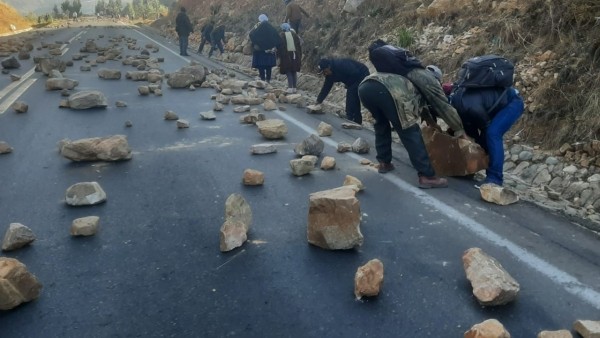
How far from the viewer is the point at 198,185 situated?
4836 millimetres

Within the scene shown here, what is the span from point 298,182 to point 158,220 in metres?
1.44

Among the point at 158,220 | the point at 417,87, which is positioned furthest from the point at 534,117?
the point at 158,220

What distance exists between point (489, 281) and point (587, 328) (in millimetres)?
513

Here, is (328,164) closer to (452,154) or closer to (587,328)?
(452,154)

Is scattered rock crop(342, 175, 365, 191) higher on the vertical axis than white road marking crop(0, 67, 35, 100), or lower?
higher

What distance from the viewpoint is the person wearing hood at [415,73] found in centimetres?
459

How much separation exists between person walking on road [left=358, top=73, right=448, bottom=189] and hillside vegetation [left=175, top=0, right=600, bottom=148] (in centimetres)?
199

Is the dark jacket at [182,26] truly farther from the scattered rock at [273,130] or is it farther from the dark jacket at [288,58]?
the scattered rock at [273,130]

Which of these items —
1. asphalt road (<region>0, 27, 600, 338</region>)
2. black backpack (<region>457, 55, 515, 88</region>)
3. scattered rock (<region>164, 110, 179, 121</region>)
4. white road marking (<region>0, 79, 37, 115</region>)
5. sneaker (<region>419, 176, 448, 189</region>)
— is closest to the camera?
asphalt road (<region>0, 27, 600, 338</region>)

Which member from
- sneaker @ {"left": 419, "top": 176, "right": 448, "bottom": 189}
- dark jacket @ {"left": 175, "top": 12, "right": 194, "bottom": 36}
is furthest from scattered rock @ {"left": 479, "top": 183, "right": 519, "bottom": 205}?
dark jacket @ {"left": 175, "top": 12, "right": 194, "bottom": 36}

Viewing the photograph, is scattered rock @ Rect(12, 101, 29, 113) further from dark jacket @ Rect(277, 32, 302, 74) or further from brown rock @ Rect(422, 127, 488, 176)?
brown rock @ Rect(422, 127, 488, 176)

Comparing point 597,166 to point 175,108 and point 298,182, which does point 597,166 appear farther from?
point 175,108

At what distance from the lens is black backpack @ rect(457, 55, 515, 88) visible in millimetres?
4559

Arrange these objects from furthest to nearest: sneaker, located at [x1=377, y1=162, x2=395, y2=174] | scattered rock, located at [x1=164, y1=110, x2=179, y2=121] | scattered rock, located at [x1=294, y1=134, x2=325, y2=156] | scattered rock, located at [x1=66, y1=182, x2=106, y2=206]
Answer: scattered rock, located at [x1=164, y1=110, x2=179, y2=121] < scattered rock, located at [x1=294, y1=134, x2=325, y2=156] < sneaker, located at [x1=377, y1=162, x2=395, y2=174] < scattered rock, located at [x1=66, y1=182, x2=106, y2=206]
